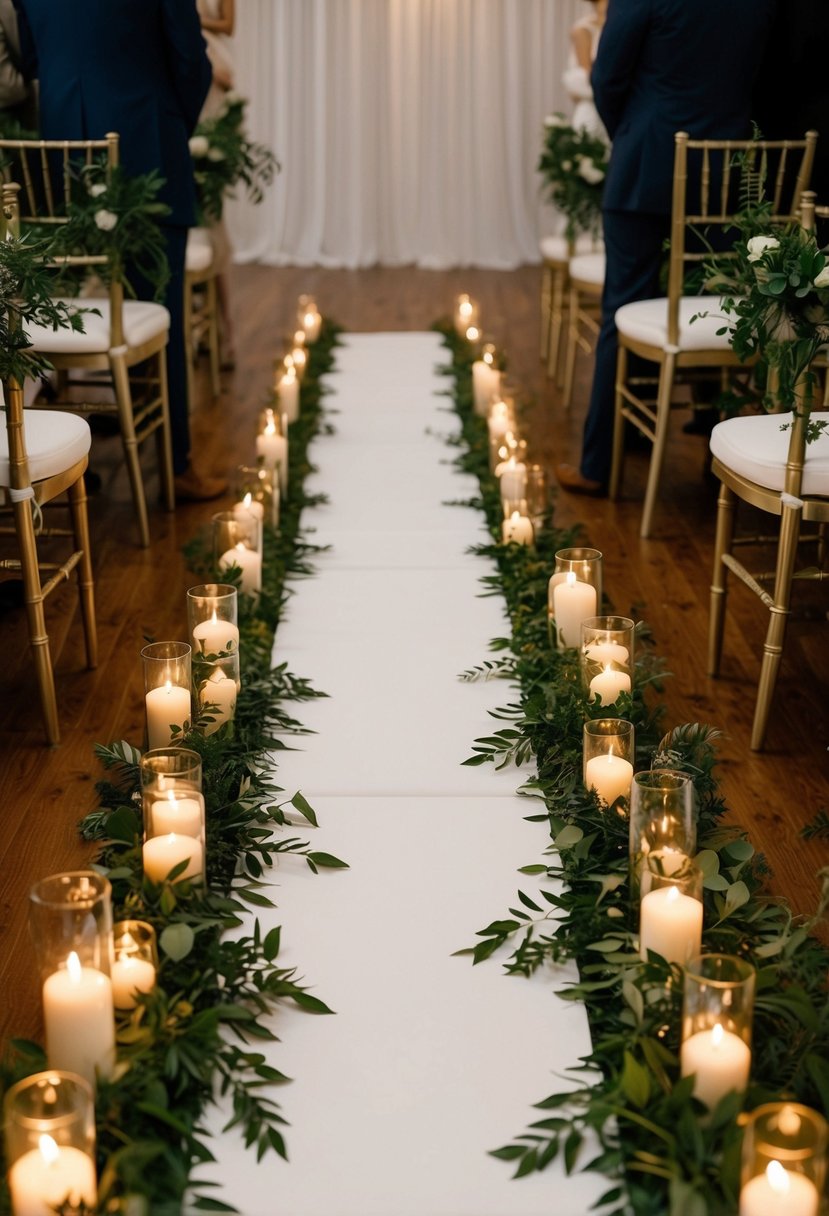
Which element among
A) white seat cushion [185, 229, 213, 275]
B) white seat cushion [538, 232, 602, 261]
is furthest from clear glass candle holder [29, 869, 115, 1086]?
white seat cushion [538, 232, 602, 261]

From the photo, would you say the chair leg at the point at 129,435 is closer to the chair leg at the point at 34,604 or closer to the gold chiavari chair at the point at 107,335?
the gold chiavari chair at the point at 107,335

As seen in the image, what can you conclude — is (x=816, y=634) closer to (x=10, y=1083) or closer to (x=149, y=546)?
(x=149, y=546)

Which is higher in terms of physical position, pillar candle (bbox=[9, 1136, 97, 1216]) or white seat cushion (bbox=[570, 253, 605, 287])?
white seat cushion (bbox=[570, 253, 605, 287])

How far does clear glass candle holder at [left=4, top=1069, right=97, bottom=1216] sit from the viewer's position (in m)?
1.36

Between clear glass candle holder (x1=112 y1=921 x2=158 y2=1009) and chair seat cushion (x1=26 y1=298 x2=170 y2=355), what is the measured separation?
1.98 metres

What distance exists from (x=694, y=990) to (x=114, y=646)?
194 centimetres

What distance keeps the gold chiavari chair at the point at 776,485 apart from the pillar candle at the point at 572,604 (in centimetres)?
32

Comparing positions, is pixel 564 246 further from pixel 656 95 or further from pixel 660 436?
pixel 660 436

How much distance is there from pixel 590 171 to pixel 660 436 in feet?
4.94

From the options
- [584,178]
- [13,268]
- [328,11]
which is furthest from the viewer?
[328,11]

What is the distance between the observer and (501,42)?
9086 mm

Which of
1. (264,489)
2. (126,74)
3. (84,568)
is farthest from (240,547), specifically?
(126,74)

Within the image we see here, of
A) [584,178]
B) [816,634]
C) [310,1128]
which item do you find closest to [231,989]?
[310,1128]

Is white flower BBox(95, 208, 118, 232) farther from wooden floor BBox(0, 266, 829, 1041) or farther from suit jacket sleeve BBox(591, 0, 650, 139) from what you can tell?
suit jacket sleeve BBox(591, 0, 650, 139)
